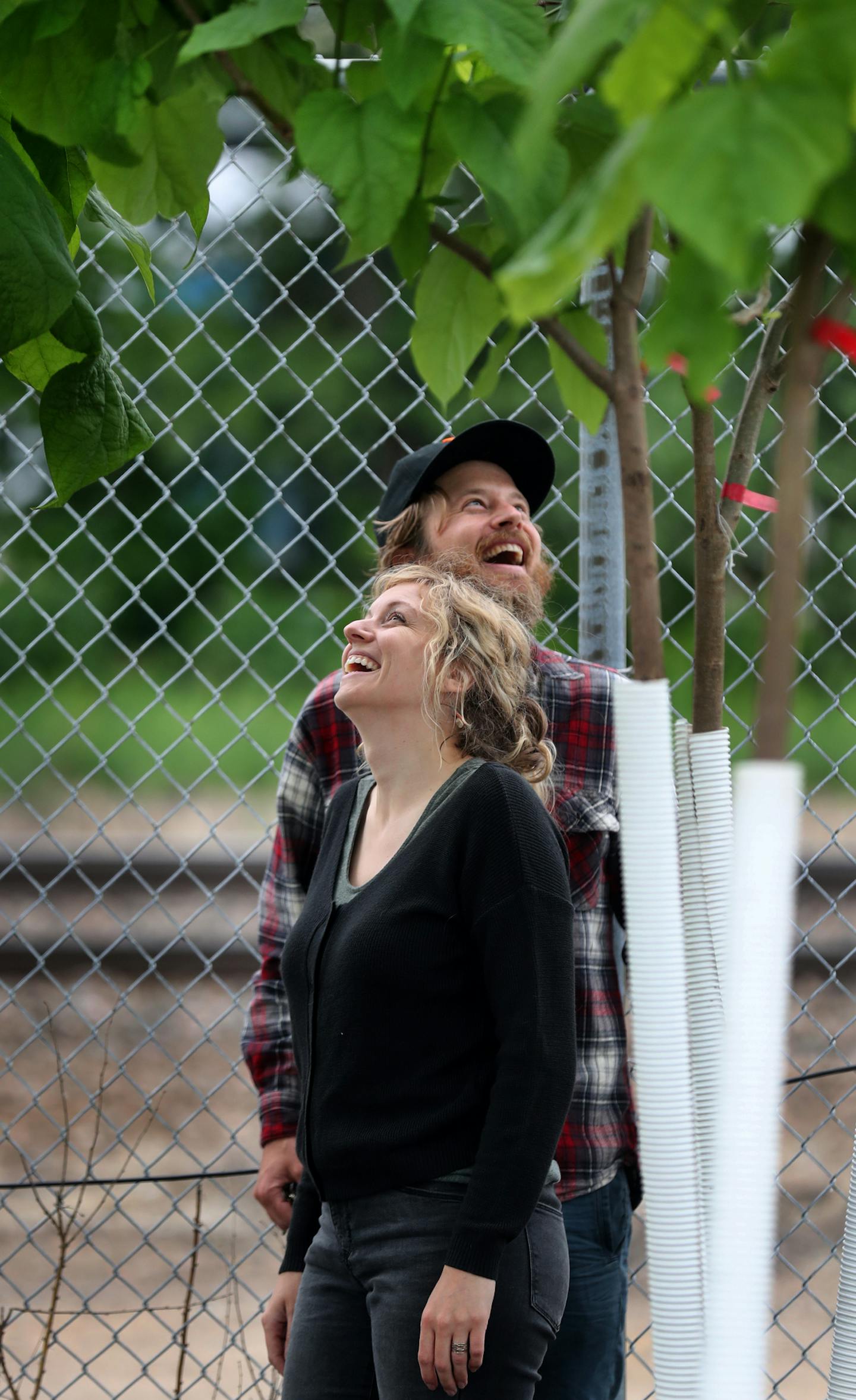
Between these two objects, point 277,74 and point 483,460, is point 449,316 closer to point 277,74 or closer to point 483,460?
point 277,74

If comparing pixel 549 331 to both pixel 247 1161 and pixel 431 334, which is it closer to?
pixel 431 334

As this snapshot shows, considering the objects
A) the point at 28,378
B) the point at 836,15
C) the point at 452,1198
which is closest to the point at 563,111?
the point at 836,15

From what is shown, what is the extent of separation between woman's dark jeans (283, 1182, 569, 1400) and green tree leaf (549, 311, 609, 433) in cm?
86

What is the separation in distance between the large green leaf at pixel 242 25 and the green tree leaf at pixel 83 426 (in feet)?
1.51

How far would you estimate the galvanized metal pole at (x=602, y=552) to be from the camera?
81.2 inches

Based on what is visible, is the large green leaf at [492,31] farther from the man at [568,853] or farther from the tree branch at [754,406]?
the man at [568,853]

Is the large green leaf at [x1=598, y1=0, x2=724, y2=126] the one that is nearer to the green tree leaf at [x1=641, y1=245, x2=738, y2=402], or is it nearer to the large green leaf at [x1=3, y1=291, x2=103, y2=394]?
the green tree leaf at [x1=641, y1=245, x2=738, y2=402]

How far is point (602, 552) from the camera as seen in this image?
81.6 inches

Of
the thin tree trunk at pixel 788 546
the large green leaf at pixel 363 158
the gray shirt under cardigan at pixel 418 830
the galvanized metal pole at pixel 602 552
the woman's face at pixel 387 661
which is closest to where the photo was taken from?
the thin tree trunk at pixel 788 546

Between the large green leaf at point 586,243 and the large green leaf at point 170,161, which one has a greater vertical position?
the large green leaf at point 170,161

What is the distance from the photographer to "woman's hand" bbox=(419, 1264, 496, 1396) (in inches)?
51.0

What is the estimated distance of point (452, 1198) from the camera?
1378mm

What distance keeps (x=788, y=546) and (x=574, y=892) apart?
1.23m

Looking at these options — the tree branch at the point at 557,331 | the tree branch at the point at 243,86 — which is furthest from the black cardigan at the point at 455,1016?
the tree branch at the point at 243,86
